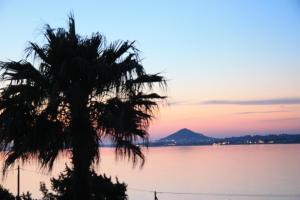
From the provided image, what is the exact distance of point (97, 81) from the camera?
30.0 feet

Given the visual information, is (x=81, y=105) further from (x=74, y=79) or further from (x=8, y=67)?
(x=8, y=67)

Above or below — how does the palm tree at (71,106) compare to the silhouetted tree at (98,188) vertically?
above

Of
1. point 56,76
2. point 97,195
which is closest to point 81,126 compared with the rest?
point 56,76

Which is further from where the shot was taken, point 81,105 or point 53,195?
point 53,195

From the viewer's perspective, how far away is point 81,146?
8.96m

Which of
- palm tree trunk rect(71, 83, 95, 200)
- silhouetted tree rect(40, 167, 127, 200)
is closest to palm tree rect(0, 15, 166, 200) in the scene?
palm tree trunk rect(71, 83, 95, 200)

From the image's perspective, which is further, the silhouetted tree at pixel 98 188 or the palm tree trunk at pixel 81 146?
the silhouetted tree at pixel 98 188

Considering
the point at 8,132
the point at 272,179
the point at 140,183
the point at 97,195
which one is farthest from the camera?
the point at 272,179

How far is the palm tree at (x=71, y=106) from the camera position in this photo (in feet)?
28.7

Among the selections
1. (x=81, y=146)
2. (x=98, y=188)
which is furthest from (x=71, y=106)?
(x=98, y=188)

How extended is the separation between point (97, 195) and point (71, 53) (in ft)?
14.6

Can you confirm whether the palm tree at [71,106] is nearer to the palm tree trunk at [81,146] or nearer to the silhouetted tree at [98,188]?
the palm tree trunk at [81,146]

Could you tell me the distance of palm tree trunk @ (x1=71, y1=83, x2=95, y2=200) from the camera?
8.94 m

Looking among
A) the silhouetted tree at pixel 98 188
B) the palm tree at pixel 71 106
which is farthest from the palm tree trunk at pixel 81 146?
Result: the silhouetted tree at pixel 98 188
